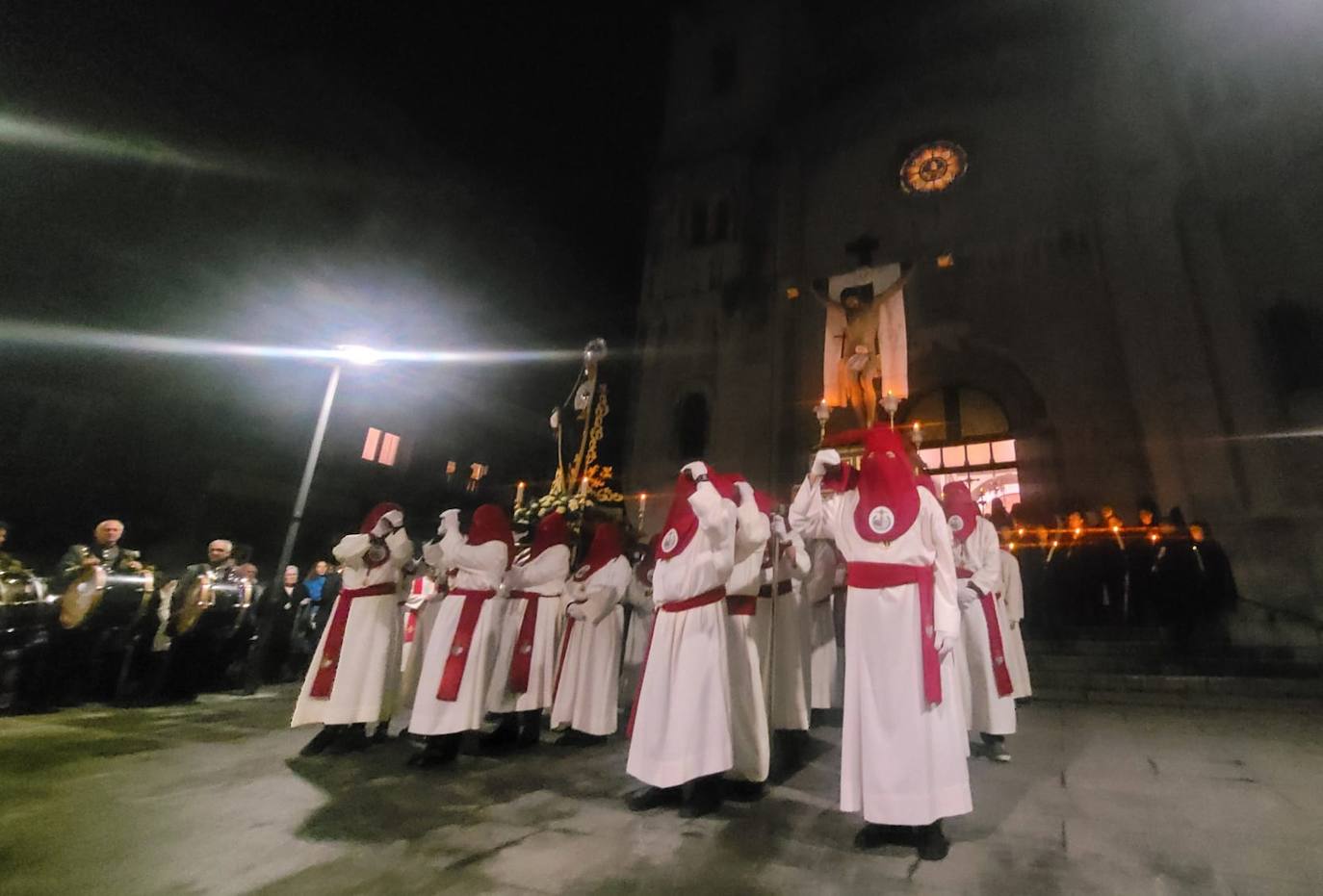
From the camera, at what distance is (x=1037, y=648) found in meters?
8.90

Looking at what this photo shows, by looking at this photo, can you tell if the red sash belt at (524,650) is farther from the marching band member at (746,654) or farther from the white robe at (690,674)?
the marching band member at (746,654)

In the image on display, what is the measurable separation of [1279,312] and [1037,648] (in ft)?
30.6

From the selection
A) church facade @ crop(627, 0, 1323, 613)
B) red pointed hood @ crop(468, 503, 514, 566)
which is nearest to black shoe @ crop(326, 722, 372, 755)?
red pointed hood @ crop(468, 503, 514, 566)

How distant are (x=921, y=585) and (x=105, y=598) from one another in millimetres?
8756

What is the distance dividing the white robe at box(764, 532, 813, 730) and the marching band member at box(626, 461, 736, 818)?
4.16 ft

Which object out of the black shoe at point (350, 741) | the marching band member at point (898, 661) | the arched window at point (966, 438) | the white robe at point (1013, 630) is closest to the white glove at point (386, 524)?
the black shoe at point (350, 741)

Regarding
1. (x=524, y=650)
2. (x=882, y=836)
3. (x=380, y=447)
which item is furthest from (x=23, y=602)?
(x=380, y=447)

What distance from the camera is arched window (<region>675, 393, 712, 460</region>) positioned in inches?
688

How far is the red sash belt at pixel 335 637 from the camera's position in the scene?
503 cm

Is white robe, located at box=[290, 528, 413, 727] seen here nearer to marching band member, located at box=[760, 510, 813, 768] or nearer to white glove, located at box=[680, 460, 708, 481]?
white glove, located at box=[680, 460, 708, 481]

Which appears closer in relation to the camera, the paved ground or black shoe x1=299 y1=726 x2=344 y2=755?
the paved ground

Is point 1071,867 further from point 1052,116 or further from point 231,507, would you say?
point 1052,116

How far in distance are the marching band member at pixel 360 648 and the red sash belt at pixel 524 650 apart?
1079 mm

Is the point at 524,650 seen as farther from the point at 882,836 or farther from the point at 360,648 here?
the point at 882,836
